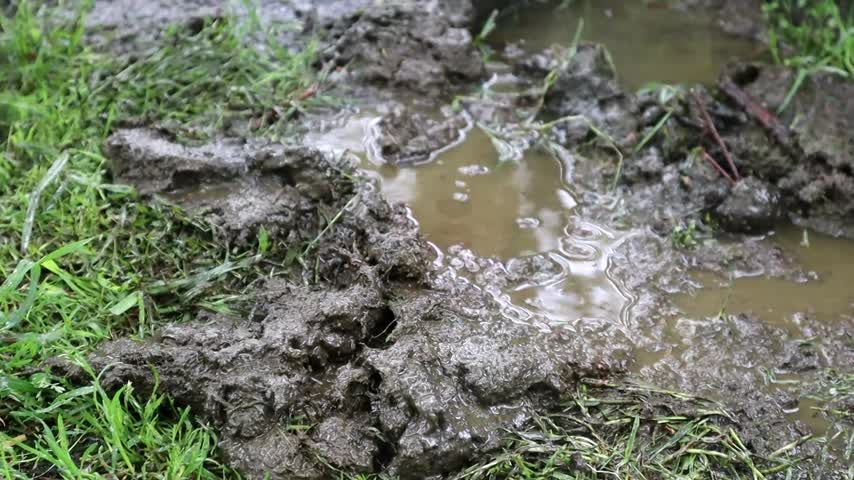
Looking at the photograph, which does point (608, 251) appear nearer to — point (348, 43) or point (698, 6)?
point (348, 43)

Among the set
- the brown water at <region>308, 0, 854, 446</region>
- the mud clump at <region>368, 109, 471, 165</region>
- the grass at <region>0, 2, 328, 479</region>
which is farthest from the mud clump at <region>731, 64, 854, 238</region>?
the grass at <region>0, 2, 328, 479</region>

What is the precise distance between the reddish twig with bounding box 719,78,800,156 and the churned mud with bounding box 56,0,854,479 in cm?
2

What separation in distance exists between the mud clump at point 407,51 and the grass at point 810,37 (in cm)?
174

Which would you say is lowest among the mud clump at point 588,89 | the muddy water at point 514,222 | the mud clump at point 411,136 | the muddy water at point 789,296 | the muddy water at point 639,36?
the muddy water at point 789,296

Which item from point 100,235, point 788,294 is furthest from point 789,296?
point 100,235

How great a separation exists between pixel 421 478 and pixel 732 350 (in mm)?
1413

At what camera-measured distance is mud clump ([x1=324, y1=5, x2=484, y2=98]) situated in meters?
4.39

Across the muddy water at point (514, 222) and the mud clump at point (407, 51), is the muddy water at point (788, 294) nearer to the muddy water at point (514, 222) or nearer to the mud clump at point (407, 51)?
the muddy water at point (514, 222)

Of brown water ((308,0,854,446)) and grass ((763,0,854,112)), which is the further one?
grass ((763,0,854,112))

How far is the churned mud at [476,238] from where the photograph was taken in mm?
2811

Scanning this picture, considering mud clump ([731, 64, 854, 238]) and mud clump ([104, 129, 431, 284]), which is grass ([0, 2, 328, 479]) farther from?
mud clump ([731, 64, 854, 238])

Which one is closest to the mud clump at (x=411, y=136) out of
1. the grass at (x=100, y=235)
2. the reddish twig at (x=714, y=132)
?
the grass at (x=100, y=235)

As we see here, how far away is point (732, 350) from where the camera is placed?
3.22 metres

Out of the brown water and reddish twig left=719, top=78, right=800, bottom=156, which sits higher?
reddish twig left=719, top=78, right=800, bottom=156
